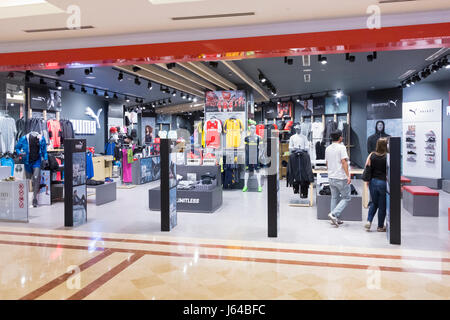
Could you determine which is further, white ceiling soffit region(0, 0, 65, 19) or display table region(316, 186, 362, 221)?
display table region(316, 186, 362, 221)

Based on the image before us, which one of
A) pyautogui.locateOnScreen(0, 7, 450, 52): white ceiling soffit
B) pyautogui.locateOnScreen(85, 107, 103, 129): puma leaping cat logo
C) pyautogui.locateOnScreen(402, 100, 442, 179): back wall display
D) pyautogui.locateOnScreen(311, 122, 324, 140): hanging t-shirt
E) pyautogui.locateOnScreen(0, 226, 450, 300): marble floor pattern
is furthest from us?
pyautogui.locateOnScreen(85, 107, 103, 129): puma leaping cat logo

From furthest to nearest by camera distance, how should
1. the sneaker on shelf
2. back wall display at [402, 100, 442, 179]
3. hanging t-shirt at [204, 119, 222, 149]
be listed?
the sneaker on shelf → back wall display at [402, 100, 442, 179] → hanging t-shirt at [204, 119, 222, 149]

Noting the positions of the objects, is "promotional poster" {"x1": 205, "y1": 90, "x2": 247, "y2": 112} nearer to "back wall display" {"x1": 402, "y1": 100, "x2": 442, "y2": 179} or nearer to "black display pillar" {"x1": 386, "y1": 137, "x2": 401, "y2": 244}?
"back wall display" {"x1": 402, "y1": 100, "x2": 442, "y2": 179}

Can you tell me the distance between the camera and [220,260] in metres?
3.95

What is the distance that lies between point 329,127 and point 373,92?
6.51ft

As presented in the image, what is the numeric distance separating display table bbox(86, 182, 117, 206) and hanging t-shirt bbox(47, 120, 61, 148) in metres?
3.36

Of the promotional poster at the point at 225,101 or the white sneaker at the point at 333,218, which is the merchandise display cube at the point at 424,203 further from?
the promotional poster at the point at 225,101

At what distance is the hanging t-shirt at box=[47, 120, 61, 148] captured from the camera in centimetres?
1011

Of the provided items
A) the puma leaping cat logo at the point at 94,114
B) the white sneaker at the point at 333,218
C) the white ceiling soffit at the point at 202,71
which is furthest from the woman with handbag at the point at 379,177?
the puma leaping cat logo at the point at 94,114

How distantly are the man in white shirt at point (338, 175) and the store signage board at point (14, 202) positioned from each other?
16.9ft

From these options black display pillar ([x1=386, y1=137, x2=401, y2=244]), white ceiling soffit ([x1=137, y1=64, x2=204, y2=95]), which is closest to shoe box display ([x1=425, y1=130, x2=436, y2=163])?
black display pillar ([x1=386, y1=137, x2=401, y2=244])

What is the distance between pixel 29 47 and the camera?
592cm

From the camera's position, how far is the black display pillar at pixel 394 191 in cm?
445
